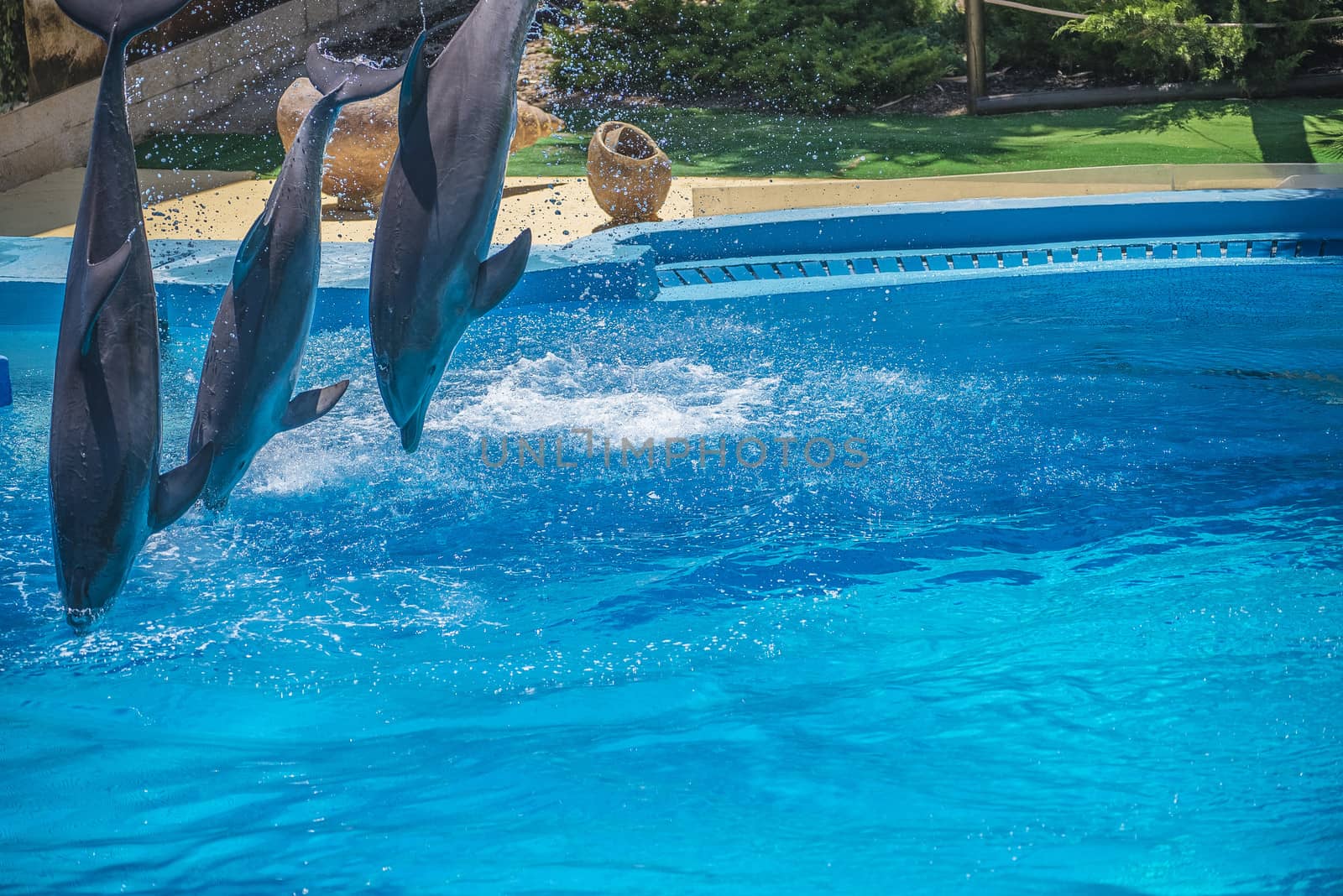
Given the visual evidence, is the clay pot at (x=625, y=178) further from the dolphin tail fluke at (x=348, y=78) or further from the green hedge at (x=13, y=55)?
the dolphin tail fluke at (x=348, y=78)

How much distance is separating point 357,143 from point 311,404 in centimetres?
674

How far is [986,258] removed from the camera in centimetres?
817

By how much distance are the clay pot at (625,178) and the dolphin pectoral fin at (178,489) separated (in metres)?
6.41

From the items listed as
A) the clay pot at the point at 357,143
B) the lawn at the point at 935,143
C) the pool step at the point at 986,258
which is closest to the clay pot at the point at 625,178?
the clay pot at the point at 357,143

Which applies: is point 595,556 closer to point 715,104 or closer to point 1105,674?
point 1105,674

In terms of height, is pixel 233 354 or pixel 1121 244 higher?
pixel 233 354

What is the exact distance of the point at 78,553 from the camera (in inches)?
96.7

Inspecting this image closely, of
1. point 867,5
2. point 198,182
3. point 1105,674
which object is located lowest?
point 1105,674

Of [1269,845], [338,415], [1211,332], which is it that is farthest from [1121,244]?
[1269,845]

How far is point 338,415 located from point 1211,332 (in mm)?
4413

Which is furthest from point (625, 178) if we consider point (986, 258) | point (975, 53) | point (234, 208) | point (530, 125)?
point (975, 53)

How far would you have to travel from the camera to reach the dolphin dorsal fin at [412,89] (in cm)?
256

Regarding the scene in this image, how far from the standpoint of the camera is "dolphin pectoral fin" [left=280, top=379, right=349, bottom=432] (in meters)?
2.67

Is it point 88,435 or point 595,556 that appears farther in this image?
point 595,556
